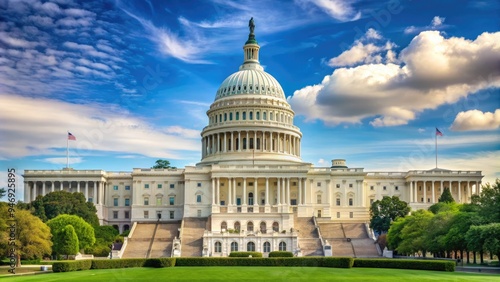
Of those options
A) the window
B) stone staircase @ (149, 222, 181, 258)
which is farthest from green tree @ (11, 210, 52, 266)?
the window

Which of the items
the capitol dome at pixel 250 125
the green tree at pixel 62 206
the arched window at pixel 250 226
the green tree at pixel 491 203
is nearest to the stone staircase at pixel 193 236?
the arched window at pixel 250 226

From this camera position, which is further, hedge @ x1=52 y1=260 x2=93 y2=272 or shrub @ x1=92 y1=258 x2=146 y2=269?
shrub @ x1=92 y1=258 x2=146 y2=269

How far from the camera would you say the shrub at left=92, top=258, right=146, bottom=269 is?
72875mm

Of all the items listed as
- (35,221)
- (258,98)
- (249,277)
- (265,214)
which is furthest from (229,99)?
(249,277)

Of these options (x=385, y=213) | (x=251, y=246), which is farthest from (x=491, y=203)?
(x=385, y=213)

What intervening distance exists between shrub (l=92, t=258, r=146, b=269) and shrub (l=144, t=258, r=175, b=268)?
0.88 meters

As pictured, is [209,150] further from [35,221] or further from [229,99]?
[35,221]

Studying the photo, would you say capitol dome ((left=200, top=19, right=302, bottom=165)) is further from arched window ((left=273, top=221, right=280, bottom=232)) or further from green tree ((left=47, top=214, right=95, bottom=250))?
green tree ((left=47, top=214, right=95, bottom=250))

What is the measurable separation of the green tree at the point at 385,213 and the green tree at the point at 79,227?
47830mm

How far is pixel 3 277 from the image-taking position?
5972 centimetres

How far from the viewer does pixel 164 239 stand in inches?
4350

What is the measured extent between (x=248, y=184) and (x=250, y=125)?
657 inches

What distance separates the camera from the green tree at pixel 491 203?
77000 mm

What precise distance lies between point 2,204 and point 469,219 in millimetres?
54875
